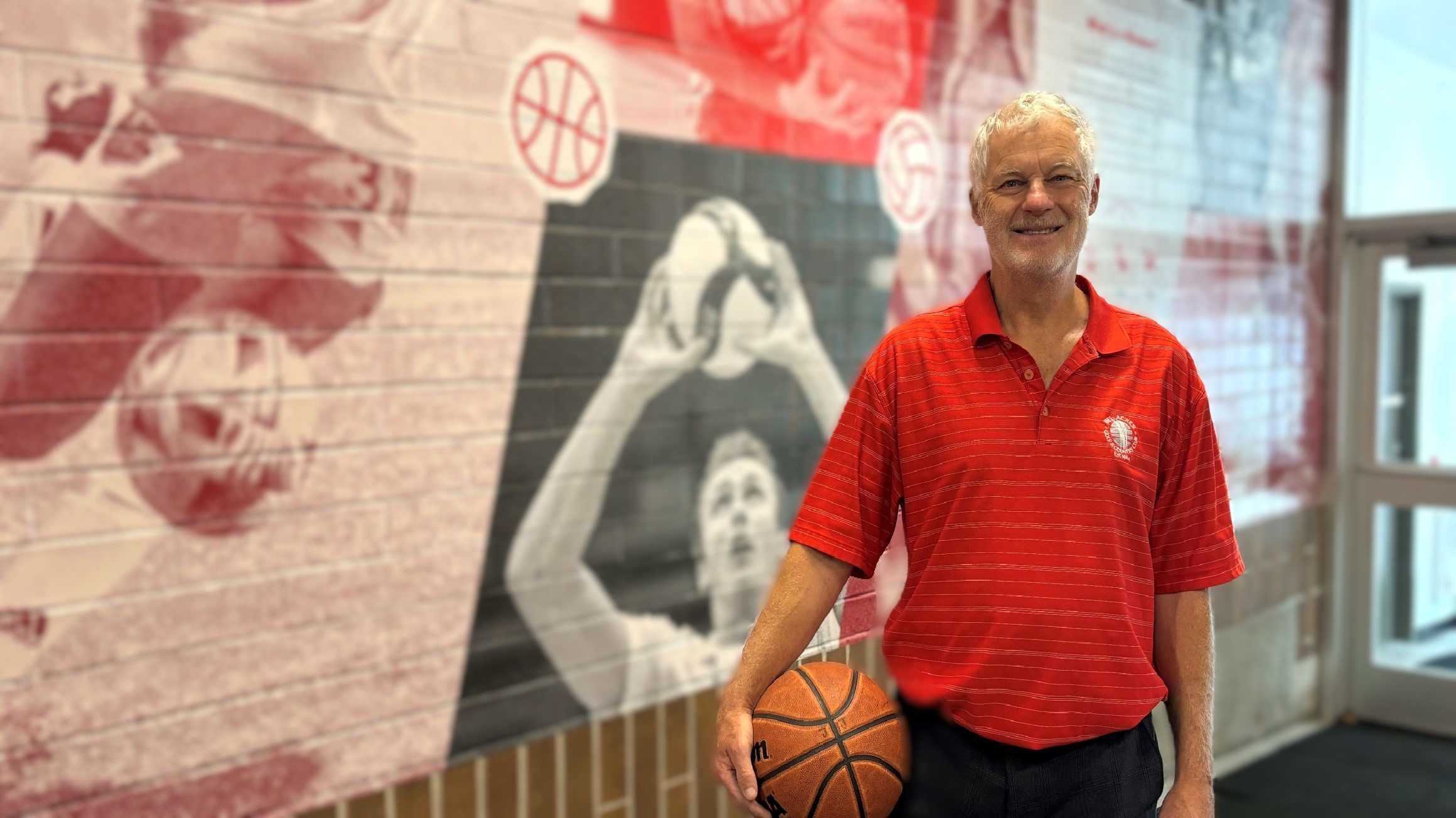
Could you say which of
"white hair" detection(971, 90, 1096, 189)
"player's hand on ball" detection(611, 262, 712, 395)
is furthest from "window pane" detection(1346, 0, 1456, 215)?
"white hair" detection(971, 90, 1096, 189)

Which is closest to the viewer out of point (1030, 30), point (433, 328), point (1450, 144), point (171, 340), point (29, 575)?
point (29, 575)

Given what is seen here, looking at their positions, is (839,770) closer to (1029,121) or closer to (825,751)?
(825,751)

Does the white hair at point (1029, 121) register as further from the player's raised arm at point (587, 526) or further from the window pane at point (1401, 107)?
the window pane at point (1401, 107)

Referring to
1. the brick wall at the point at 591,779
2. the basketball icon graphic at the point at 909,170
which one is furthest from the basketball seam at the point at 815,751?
the basketball icon graphic at the point at 909,170

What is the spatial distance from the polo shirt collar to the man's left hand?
0.60m

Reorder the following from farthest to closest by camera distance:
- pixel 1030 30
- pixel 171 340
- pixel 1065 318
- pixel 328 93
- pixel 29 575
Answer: pixel 1030 30 < pixel 328 93 < pixel 171 340 < pixel 29 575 < pixel 1065 318

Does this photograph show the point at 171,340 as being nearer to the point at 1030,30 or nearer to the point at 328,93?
the point at 328,93

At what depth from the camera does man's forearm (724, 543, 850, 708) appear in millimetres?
1520

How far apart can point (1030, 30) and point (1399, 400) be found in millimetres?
3012

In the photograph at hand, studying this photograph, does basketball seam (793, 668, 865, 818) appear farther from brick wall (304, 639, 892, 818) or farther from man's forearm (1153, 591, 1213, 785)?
brick wall (304, 639, 892, 818)

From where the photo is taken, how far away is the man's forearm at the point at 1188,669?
156 cm

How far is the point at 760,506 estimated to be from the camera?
10.0 feet

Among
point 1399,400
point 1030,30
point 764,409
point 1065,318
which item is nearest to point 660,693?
point 764,409

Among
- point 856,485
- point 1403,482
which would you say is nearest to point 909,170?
point 856,485
